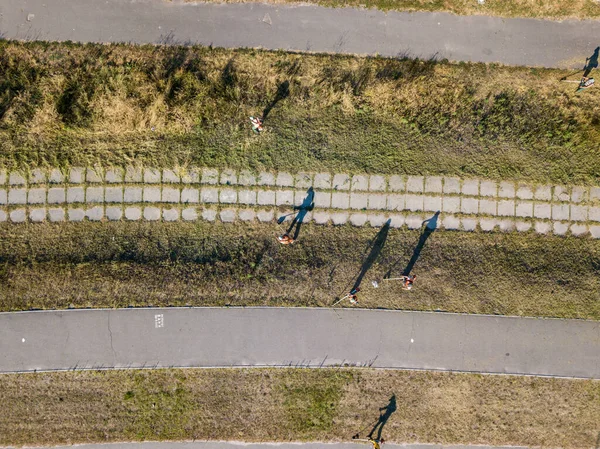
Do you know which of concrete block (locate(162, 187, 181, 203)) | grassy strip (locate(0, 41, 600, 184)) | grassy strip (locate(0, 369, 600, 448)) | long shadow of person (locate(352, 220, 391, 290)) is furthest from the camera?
long shadow of person (locate(352, 220, 391, 290))

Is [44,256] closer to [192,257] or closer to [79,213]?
[79,213]

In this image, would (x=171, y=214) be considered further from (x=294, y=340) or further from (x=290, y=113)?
(x=294, y=340)

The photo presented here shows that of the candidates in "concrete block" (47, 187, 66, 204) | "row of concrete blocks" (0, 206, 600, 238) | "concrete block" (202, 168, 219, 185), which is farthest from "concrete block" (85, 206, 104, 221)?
"concrete block" (202, 168, 219, 185)

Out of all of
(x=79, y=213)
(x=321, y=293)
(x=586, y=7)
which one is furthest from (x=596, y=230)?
(x=79, y=213)

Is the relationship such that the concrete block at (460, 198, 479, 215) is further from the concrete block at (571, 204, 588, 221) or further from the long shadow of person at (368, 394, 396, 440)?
the long shadow of person at (368, 394, 396, 440)

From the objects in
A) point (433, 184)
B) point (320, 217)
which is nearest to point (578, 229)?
point (433, 184)

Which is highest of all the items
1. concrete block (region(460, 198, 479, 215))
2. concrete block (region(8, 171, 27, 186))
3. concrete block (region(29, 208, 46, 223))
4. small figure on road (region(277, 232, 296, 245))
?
concrete block (region(8, 171, 27, 186))
